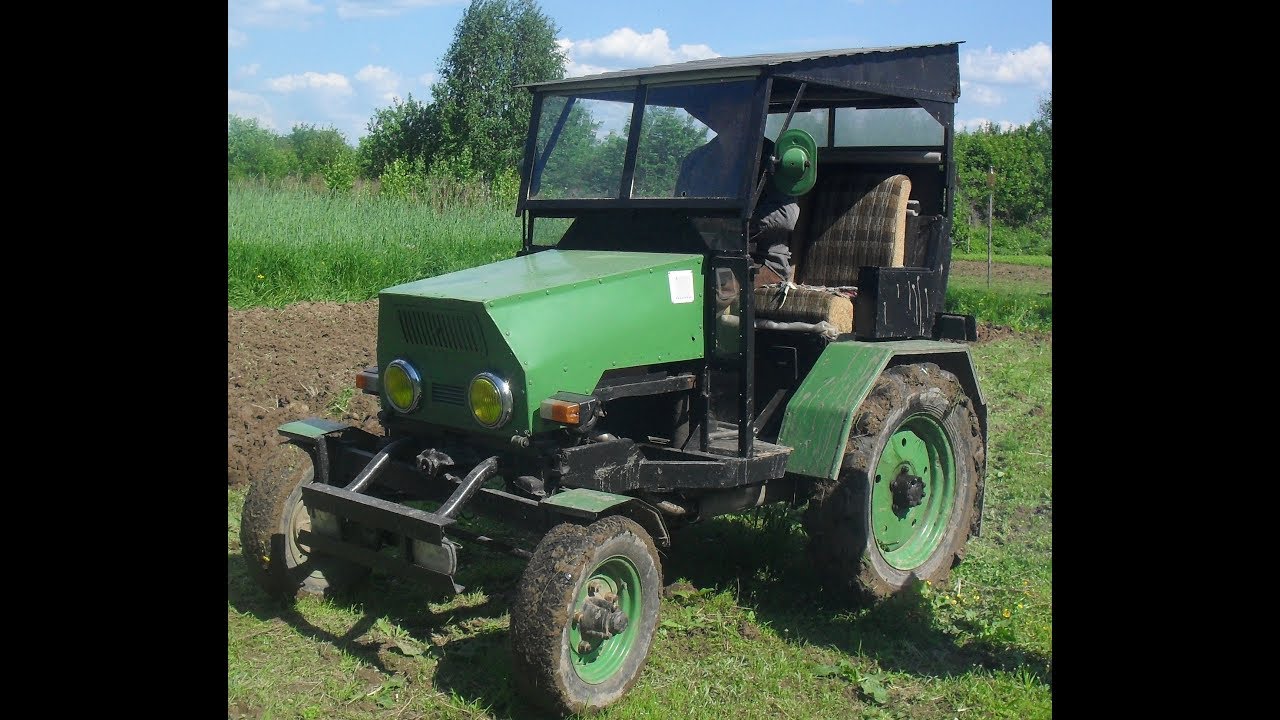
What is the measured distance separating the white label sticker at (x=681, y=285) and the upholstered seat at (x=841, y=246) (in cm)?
89

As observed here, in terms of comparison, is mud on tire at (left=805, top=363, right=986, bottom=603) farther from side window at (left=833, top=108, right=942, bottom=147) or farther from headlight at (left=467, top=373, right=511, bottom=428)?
headlight at (left=467, top=373, right=511, bottom=428)

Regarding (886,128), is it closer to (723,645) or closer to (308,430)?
(723,645)

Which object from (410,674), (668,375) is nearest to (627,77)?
(668,375)

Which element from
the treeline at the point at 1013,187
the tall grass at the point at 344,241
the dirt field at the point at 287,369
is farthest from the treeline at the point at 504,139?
the dirt field at the point at 287,369

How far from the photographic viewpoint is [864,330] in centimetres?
565

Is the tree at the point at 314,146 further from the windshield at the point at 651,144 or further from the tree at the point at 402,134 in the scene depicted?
the windshield at the point at 651,144

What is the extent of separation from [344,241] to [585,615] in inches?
460

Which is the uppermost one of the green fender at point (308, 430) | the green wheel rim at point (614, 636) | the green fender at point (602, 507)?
the green fender at point (308, 430)

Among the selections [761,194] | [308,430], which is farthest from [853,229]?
[308,430]

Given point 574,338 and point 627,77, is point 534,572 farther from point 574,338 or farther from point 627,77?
point 627,77

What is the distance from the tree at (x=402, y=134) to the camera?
34500 mm

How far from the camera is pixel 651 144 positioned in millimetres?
5188

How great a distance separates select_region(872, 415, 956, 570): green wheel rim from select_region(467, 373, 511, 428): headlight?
198 cm
